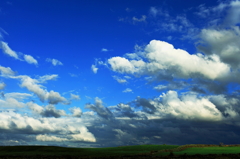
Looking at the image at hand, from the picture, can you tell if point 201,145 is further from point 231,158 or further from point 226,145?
point 231,158

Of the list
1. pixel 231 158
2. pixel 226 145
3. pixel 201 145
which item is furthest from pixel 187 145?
pixel 231 158

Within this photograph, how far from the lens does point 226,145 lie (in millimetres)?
123000

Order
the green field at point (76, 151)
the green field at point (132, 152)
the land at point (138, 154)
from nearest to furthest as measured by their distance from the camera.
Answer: the land at point (138, 154), the green field at point (132, 152), the green field at point (76, 151)

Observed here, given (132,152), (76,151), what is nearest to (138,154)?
(132,152)

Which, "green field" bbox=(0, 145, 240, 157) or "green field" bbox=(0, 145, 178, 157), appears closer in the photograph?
"green field" bbox=(0, 145, 240, 157)

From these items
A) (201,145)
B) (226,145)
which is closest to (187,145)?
(201,145)

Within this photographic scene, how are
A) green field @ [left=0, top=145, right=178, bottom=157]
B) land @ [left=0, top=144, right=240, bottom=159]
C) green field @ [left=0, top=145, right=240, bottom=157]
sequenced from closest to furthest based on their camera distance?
land @ [left=0, top=144, right=240, bottom=159] < green field @ [left=0, top=145, right=240, bottom=157] < green field @ [left=0, top=145, right=178, bottom=157]

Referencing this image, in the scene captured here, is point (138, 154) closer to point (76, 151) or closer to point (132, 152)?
point (132, 152)

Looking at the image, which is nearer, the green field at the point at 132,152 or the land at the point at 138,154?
the land at the point at 138,154

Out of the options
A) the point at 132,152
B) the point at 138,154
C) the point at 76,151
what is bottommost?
the point at 76,151

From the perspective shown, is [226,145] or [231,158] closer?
A: [231,158]

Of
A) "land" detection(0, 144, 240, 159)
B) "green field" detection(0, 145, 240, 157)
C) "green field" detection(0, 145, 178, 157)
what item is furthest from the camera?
"green field" detection(0, 145, 178, 157)

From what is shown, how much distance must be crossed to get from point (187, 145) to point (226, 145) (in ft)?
73.6

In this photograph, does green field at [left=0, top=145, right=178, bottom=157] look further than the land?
Yes
